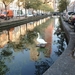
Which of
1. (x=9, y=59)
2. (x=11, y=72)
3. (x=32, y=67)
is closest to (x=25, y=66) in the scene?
(x=32, y=67)

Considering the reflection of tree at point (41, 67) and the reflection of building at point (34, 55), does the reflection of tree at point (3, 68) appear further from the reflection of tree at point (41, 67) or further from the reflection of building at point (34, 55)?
the reflection of building at point (34, 55)

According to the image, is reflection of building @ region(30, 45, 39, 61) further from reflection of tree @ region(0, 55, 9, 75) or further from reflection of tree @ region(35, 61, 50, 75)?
reflection of tree @ region(0, 55, 9, 75)

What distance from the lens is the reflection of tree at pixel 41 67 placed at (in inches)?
360

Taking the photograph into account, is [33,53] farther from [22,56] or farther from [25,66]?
[25,66]

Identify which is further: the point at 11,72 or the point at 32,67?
the point at 32,67

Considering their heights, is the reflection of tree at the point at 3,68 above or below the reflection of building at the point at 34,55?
below

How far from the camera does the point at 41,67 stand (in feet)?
32.3

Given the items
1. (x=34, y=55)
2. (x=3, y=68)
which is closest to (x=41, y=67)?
(x=3, y=68)

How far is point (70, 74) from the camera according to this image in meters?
6.64

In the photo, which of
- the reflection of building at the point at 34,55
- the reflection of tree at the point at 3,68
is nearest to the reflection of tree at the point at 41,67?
the reflection of building at the point at 34,55

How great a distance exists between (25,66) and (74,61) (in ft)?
9.55

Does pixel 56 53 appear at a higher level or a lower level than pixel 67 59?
lower

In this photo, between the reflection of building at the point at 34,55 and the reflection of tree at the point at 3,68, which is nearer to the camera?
the reflection of tree at the point at 3,68

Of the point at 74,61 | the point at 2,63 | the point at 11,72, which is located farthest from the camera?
the point at 2,63
